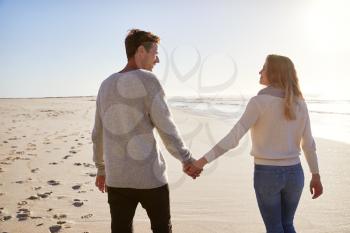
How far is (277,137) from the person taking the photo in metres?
2.86

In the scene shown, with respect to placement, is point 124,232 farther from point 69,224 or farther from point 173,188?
point 173,188

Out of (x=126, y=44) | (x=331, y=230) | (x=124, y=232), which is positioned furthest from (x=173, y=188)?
(x=126, y=44)

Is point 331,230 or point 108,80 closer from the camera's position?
point 108,80

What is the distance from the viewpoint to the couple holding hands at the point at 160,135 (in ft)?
8.91

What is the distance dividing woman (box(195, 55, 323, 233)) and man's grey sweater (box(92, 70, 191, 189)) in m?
0.67

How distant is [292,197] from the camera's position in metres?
2.93

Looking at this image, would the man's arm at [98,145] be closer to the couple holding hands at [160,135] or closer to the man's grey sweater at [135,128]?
the couple holding hands at [160,135]

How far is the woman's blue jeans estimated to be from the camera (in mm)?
2873

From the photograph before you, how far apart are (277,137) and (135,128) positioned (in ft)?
3.45

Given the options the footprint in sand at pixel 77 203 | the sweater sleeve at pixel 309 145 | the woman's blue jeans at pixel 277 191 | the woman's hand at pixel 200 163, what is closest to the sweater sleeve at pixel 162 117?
the woman's hand at pixel 200 163

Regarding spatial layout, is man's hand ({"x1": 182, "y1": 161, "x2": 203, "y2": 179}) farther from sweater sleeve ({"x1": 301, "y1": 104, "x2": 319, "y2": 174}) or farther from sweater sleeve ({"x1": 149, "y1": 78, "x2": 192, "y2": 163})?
sweater sleeve ({"x1": 301, "y1": 104, "x2": 319, "y2": 174})

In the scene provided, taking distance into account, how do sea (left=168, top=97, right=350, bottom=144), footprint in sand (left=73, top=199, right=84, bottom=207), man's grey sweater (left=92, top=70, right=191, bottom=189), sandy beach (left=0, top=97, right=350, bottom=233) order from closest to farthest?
man's grey sweater (left=92, top=70, right=191, bottom=189) < sandy beach (left=0, top=97, right=350, bottom=233) < footprint in sand (left=73, top=199, right=84, bottom=207) < sea (left=168, top=97, right=350, bottom=144)

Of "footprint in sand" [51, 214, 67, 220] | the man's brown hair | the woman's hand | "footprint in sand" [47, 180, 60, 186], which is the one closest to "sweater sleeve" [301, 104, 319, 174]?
the woman's hand

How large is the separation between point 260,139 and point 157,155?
31.1 inches
